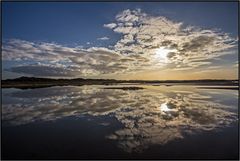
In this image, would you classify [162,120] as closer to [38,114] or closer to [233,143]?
[233,143]

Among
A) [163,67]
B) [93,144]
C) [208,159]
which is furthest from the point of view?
[163,67]

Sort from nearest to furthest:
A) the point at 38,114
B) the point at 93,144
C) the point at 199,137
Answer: the point at 93,144 < the point at 199,137 < the point at 38,114

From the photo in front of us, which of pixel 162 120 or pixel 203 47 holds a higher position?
pixel 203 47

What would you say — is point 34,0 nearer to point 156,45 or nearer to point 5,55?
point 5,55

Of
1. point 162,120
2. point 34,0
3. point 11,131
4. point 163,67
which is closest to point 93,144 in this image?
point 11,131

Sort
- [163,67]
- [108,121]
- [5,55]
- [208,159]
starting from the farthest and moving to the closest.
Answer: [163,67], [108,121], [5,55], [208,159]

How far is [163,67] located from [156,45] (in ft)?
2.23

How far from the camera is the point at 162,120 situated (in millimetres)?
5152

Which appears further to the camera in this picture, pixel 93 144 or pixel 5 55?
pixel 5 55

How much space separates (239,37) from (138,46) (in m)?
2.20

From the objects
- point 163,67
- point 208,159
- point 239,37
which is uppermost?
point 239,37

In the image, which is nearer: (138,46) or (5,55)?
(5,55)

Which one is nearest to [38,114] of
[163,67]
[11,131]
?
[11,131]

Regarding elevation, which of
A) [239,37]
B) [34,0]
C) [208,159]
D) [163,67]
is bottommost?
[208,159]
